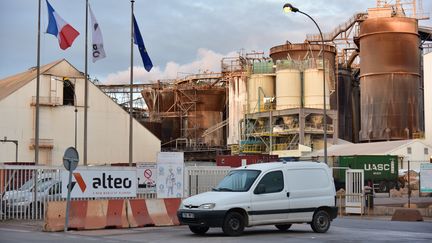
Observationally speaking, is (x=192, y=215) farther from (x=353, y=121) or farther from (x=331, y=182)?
(x=353, y=121)

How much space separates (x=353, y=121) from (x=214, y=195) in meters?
82.0

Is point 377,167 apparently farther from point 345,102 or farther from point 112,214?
point 345,102

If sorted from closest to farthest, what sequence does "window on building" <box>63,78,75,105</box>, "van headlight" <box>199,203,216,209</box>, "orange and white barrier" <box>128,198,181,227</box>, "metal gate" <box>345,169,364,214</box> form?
"van headlight" <box>199,203,216,209</box>
"orange and white barrier" <box>128,198,181,227</box>
"metal gate" <box>345,169,364,214</box>
"window on building" <box>63,78,75,105</box>

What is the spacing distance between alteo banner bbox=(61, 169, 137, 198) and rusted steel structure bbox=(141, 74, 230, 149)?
240 feet

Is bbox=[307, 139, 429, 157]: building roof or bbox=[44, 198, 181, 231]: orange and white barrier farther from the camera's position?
bbox=[307, 139, 429, 157]: building roof

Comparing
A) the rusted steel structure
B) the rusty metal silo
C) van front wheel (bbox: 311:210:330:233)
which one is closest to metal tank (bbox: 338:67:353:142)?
the rusty metal silo

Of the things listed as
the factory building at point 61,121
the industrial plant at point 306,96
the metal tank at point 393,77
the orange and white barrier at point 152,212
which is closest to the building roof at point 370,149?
the industrial plant at point 306,96

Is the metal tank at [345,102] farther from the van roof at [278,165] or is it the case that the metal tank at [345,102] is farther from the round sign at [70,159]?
the round sign at [70,159]

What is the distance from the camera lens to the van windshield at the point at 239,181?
1812cm

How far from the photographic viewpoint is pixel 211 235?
18.0 meters

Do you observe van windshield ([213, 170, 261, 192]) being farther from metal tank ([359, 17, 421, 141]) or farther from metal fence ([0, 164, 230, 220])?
metal tank ([359, 17, 421, 141])

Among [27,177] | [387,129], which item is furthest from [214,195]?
[387,129]

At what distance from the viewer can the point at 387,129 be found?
81.4 meters

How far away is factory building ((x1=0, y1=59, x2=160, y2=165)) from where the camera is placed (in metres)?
67.5
